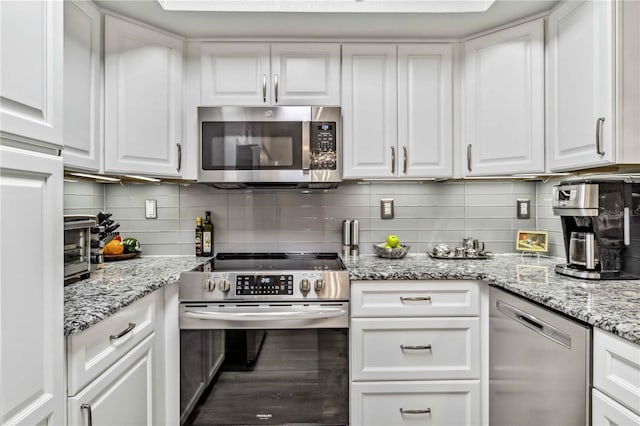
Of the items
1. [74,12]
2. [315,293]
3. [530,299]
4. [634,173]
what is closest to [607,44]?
[634,173]

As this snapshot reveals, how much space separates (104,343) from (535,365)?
1.46 meters

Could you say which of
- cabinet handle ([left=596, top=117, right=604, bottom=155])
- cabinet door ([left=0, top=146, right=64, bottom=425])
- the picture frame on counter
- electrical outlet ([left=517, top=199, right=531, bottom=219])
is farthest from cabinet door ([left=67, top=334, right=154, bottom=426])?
electrical outlet ([left=517, top=199, right=531, bottom=219])

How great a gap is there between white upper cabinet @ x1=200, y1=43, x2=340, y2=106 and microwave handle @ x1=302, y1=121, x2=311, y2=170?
164mm

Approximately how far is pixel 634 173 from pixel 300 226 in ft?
5.47

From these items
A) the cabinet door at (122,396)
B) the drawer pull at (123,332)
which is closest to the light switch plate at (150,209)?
the cabinet door at (122,396)

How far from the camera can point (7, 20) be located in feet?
2.46

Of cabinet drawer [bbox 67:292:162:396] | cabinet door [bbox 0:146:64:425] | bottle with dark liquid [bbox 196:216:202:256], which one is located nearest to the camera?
cabinet door [bbox 0:146:64:425]

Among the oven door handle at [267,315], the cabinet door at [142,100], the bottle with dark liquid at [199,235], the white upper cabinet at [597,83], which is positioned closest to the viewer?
the white upper cabinet at [597,83]

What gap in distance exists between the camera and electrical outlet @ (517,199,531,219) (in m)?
2.41

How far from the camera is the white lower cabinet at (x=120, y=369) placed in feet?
3.51

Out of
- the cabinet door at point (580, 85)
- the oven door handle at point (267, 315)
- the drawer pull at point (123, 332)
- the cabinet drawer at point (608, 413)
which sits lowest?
the cabinet drawer at point (608, 413)

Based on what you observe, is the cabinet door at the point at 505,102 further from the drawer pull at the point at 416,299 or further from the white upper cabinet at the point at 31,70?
the white upper cabinet at the point at 31,70

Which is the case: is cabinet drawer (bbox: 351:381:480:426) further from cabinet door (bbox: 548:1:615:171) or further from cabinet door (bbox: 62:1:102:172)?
cabinet door (bbox: 62:1:102:172)

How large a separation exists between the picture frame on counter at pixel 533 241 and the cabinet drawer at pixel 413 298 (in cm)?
71
